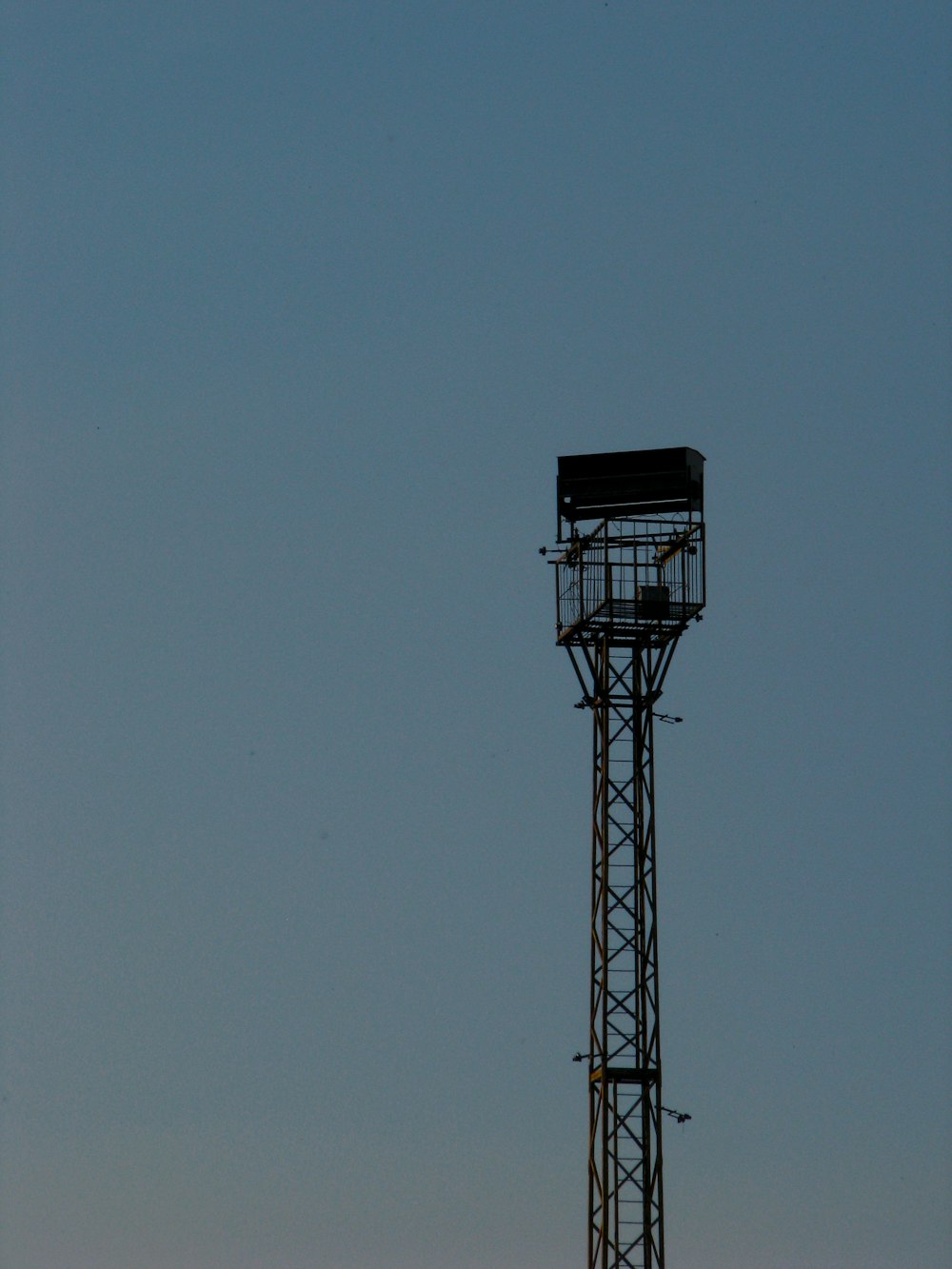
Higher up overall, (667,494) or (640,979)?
(667,494)

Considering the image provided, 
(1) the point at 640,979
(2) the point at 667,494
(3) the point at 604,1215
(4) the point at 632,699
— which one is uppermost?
(2) the point at 667,494

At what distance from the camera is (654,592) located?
103 m

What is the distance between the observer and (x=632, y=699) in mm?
102250

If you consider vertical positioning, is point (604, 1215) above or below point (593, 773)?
below

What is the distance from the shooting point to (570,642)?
4055 inches

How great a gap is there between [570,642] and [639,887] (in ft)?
24.9

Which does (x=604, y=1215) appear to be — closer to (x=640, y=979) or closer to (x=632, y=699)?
(x=640, y=979)

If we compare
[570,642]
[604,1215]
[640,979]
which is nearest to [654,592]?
[570,642]

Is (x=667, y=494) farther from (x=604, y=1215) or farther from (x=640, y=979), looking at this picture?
(x=604, y=1215)

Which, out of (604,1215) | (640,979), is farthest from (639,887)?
(604,1215)

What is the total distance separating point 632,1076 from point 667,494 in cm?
1728

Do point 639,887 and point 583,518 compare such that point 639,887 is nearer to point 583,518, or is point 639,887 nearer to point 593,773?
point 593,773

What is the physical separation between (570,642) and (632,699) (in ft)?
8.39

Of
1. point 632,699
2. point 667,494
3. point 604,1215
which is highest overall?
point 667,494
